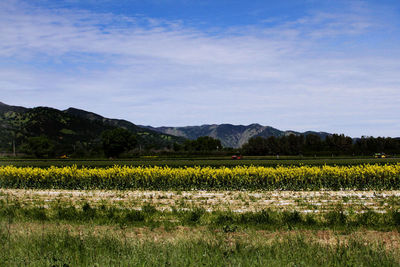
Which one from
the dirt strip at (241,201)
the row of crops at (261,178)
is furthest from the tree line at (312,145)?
the dirt strip at (241,201)

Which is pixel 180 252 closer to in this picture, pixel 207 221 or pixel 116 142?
pixel 207 221

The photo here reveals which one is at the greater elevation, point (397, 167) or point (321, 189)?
point (397, 167)

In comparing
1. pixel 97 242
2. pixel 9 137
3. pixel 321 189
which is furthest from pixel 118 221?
pixel 9 137

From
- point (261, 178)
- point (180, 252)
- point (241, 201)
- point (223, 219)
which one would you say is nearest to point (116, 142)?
point (261, 178)

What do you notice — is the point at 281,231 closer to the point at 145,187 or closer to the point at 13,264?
the point at 13,264

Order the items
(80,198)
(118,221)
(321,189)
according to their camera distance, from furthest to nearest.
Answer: (321,189) < (80,198) < (118,221)

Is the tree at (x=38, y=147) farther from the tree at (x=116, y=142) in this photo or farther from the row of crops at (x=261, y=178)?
the row of crops at (x=261, y=178)

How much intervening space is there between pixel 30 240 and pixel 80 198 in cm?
1043

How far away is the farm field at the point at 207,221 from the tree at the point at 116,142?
108 meters

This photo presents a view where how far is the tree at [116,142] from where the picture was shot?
13088 centimetres

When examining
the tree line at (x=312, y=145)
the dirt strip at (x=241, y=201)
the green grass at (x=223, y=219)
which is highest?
the tree line at (x=312, y=145)

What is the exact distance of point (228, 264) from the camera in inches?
231

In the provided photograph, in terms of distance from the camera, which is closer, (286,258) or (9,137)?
(286,258)

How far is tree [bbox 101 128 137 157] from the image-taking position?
5153 inches
